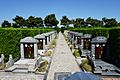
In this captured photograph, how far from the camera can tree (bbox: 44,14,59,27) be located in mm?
100756

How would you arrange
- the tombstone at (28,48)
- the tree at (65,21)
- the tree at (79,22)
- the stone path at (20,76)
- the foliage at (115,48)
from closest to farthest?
the stone path at (20,76) → the foliage at (115,48) → the tombstone at (28,48) → the tree at (65,21) → the tree at (79,22)

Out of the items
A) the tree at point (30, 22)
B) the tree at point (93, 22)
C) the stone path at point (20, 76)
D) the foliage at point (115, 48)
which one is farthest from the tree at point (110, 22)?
the stone path at point (20, 76)

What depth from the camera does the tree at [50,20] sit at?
10076 centimetres

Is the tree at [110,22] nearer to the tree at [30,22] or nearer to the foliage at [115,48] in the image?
the tree at [30,22]

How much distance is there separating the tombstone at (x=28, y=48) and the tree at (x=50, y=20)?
80.5 meters

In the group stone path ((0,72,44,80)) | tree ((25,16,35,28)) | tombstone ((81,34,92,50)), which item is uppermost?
tree ((25,16,35,28))

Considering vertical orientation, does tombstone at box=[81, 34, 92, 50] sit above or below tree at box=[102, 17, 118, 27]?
below

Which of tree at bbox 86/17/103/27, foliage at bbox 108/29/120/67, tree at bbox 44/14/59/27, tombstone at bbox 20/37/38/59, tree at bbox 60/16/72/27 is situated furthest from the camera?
tree at bbox 86/17/103/27

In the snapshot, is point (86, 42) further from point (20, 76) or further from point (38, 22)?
point (38, 22)

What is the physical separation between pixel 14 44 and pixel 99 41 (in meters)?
8.65

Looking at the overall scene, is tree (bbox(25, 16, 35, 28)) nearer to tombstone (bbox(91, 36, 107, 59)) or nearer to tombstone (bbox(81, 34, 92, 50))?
tombstone (bbox(81, 34, 92, 50))

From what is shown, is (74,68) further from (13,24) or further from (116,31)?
(13,24)

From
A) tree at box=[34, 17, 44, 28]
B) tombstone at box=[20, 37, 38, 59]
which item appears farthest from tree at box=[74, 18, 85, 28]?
tombstone at box=[20, 37, 38, 59]

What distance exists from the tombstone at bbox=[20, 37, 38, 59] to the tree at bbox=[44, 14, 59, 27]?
8050 centimetres
